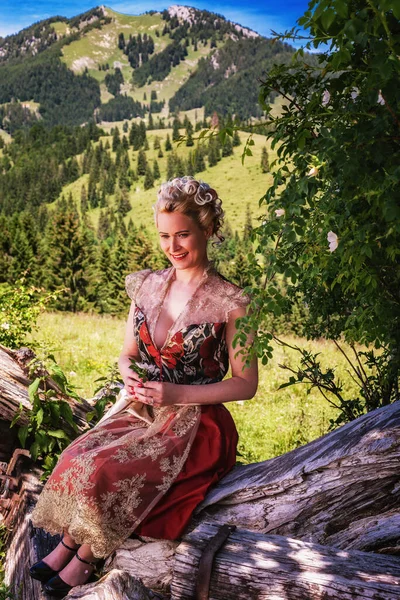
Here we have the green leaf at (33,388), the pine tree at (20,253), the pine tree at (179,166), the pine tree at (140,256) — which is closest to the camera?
the green leaf at (33,388)

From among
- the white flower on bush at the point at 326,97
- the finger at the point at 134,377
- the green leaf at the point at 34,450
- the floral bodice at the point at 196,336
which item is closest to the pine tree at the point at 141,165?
the green leaf at the point at 34,450

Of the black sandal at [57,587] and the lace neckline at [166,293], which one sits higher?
the lace neckline at [166,293]

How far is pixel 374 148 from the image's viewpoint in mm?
1801

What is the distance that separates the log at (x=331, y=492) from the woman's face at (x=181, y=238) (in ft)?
4.32

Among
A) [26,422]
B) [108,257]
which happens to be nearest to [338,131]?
[26,422]

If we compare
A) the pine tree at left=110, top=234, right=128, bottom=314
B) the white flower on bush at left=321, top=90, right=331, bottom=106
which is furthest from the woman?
the pine tree at left=110, top=234, right=128, bottom=314

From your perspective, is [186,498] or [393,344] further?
[393,344]

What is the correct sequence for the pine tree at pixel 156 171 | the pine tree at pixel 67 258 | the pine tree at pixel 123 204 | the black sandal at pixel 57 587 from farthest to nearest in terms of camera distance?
the pine tree at pixel 156 171 → the pine tree at pixel 123 204 → the pine tree at pixel 67 258 → the black sandal at pixel 57 587

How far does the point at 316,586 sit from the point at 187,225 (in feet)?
6.56

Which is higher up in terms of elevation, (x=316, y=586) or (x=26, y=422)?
(x=316, y=586)

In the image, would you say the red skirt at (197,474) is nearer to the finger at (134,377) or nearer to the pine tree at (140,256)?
the finger at (134,377)

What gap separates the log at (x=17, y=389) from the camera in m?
4.79

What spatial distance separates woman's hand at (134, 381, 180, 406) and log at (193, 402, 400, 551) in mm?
624

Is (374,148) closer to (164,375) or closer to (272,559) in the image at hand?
(272,559)
